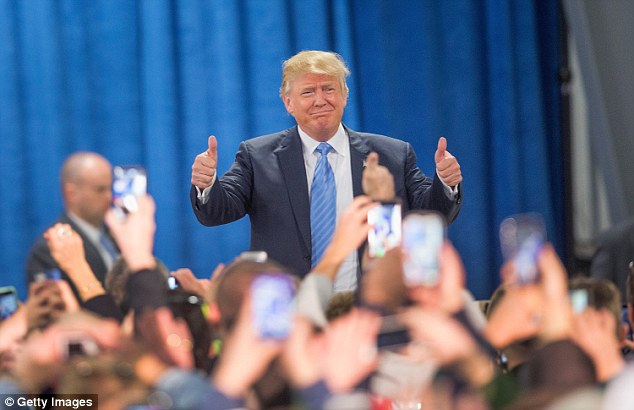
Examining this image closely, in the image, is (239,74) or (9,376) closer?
(9,376)

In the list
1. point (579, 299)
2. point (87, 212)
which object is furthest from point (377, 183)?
point (87, 212)

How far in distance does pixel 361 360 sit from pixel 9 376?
1.91 ft

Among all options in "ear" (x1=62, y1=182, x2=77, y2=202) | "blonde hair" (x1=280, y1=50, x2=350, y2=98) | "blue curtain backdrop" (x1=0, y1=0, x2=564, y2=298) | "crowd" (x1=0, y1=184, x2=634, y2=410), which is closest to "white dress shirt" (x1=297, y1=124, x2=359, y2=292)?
"blonde hair" (x1=280, y1=50, x2=350, y2=98)

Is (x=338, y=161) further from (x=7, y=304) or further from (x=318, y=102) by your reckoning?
(x=7, y=304)

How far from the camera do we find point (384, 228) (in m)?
1.60

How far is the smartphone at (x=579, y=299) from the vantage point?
1.45 meters

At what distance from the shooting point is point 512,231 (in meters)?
1.45

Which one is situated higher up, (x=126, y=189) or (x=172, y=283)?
(x=126, y=189)

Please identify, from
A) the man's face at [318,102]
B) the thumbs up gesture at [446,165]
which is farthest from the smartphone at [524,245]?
the man's face at [318,102]

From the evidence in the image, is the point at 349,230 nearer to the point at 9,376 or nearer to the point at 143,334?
the point at 143,334

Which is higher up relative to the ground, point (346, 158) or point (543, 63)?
point (543, 63)

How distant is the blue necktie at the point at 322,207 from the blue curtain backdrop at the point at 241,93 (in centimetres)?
150

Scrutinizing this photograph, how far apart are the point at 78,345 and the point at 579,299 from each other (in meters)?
0.81

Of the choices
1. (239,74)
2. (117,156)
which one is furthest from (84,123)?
(239,74)
